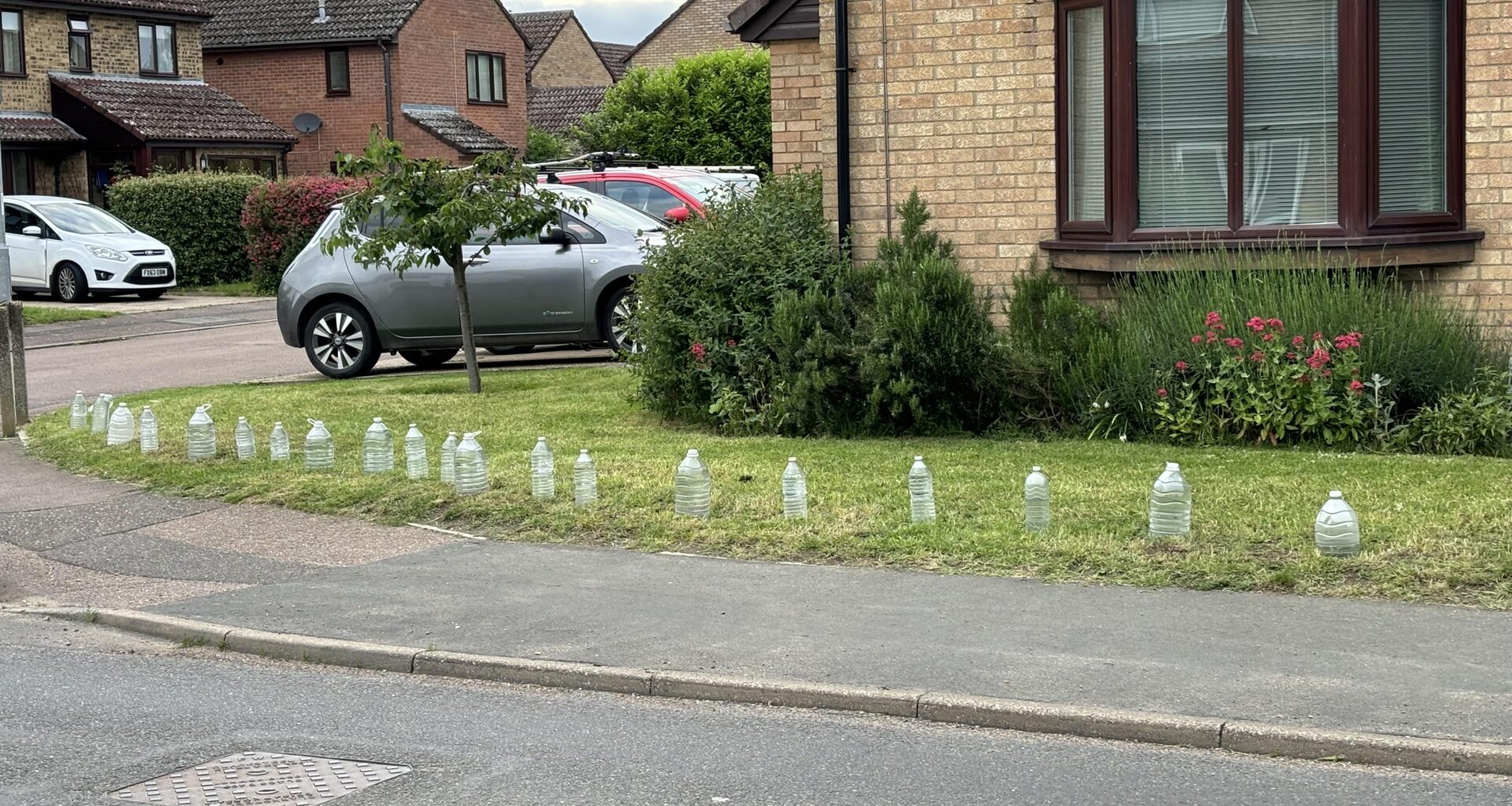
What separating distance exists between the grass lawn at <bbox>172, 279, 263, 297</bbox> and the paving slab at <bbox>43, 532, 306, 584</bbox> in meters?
22.5

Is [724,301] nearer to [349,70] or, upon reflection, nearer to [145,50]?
[145,50]

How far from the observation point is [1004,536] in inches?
324

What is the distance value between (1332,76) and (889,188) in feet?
10.0

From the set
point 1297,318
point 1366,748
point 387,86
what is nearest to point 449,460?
point 1297,318

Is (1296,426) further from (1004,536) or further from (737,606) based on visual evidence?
(737,606)

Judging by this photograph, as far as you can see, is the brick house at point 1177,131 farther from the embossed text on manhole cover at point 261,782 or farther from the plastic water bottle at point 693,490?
the embossed text on manhole cover at point 261,782

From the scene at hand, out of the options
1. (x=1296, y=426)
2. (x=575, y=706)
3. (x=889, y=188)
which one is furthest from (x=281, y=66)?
(x=575, y=706)

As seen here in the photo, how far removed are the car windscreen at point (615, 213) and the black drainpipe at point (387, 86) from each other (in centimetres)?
2767

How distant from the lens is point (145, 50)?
40.9 metres

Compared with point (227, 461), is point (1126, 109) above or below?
above

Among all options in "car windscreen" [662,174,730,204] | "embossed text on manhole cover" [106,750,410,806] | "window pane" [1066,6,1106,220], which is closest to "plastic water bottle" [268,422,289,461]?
"window pane" [1066,6,1106,220]

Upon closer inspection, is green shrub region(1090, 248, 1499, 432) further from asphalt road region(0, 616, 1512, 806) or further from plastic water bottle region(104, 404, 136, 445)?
plastic water bottle region(104, 404, 136, 445)

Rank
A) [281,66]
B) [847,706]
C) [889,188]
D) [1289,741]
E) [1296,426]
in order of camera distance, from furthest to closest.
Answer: [281,66] → [889,188] → [1296,426] → [847,706] → [1289,741]

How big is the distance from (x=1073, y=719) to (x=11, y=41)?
122 ft
